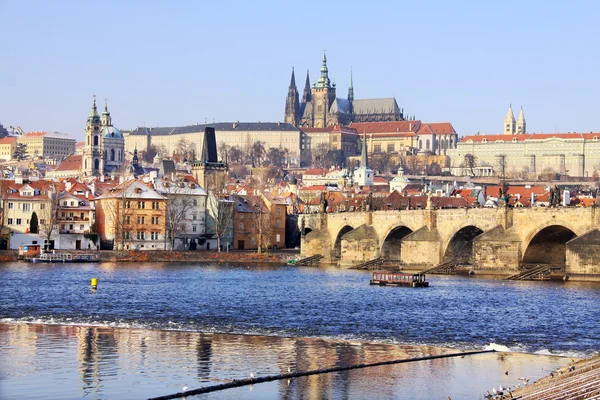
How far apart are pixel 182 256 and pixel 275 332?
50.8 m

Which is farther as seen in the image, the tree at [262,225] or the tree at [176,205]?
the tree at [262,225]

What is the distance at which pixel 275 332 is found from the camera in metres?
37.7

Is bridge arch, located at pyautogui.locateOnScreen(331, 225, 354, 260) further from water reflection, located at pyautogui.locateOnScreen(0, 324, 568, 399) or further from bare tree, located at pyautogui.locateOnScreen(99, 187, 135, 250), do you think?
water reflection, located at pyautogui.locateOnScreen(0, 324, 568, 399)

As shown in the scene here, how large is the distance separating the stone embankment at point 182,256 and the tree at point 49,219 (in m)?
2.62

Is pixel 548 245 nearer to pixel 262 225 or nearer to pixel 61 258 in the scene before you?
pixel 61 258

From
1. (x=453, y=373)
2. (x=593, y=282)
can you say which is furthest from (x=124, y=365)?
(x=593, y=282)

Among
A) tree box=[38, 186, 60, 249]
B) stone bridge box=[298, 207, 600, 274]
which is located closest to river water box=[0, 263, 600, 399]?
stone bridge box=[298, 207, 600, 274]

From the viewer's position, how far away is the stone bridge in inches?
2470

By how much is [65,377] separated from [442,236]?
164ft

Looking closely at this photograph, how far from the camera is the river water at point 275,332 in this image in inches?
1065

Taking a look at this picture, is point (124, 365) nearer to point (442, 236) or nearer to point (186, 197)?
point (442, 236)

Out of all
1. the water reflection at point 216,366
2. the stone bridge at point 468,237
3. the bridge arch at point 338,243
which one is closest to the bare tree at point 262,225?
the stone bridge at point 468,237

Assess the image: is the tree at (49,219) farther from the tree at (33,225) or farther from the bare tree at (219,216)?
the bare tree at (219,216)

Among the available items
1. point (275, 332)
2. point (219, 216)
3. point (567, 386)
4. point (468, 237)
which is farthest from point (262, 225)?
point (567, 386)
